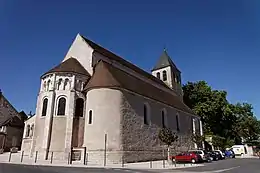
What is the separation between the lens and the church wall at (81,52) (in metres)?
28.3

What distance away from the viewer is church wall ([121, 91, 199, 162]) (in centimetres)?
2317

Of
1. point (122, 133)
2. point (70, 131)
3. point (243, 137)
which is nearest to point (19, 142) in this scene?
point (70, 131)

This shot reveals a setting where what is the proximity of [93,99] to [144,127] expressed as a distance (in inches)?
277

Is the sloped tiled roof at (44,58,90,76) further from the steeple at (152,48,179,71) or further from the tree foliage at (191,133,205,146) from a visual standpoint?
the steeple at (152,48,179,71)

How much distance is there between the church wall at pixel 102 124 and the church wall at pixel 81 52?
221 inches

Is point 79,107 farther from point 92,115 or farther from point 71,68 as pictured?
point 71,68

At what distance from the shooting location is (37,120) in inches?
991

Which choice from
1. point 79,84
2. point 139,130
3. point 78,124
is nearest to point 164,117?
point 139,130

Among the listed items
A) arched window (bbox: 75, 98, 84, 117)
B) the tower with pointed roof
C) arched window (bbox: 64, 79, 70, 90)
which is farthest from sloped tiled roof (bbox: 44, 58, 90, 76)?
the tower with pointed roof

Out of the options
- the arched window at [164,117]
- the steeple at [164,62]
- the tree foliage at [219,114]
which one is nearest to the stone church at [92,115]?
the arched window at [164,117]

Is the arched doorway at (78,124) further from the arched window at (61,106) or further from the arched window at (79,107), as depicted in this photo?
the arched window at (61,106)

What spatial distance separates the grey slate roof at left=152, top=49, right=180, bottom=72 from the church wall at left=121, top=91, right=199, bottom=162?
1749 cm

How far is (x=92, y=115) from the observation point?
23.0 m

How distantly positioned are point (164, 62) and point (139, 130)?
2522cm
